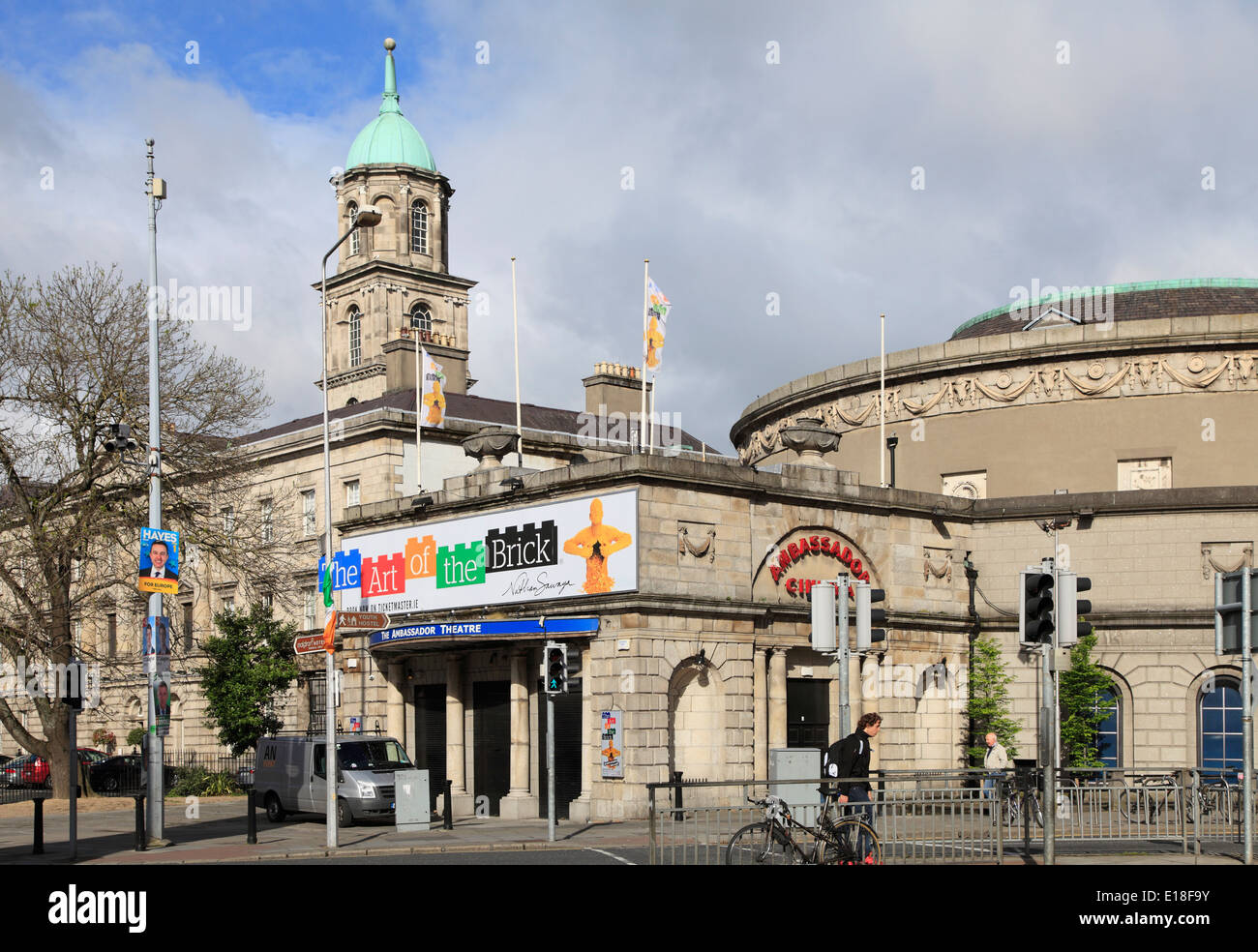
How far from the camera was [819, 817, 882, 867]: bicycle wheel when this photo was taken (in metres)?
17.0

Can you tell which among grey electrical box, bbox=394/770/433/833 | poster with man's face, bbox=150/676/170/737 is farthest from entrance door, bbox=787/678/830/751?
poster with man's face, bbox=150/676/170/737

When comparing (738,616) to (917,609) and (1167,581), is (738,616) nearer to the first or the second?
(917,609)

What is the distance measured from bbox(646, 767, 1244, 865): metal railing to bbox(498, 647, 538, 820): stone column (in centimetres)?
1316

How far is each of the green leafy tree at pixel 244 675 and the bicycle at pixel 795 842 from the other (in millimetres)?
31710

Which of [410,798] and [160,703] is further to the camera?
[410,798]

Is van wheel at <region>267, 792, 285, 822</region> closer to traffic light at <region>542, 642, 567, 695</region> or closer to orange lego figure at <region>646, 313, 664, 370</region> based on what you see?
traffic light at <region>542, 642, 567, 695</region>

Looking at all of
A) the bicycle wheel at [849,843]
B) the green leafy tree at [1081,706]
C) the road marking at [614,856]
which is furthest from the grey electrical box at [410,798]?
the green leafy tree at [1081,706]

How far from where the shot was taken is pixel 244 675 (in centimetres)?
4619

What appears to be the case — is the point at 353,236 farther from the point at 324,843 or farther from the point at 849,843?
the point at 849,843

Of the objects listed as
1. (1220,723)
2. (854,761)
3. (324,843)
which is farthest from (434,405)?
(854,761)

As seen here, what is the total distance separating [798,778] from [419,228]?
78989 mm

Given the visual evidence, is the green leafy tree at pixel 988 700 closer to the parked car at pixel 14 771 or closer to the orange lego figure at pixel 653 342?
the orange lego figure at pixel 653 342
